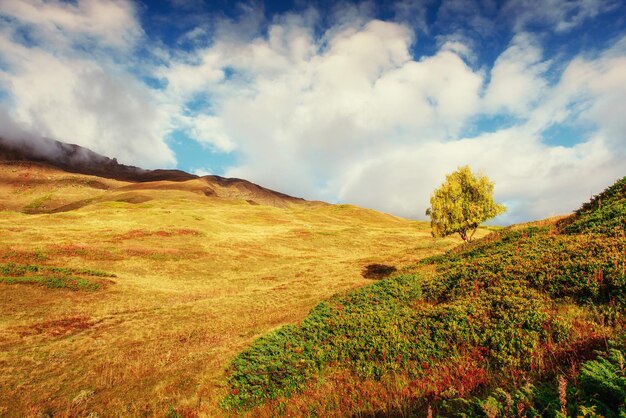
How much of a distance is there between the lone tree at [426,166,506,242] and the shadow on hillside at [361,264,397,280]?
7365mm

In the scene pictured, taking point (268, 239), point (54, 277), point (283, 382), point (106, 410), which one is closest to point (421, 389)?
point (283, 382)

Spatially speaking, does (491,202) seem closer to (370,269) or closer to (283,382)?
(370,269)

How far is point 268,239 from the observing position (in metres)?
69.8

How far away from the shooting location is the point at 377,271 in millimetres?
40094

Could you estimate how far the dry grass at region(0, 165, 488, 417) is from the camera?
43.7 feet

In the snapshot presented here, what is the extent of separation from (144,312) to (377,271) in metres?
26.2

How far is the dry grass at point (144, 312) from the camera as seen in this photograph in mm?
13328

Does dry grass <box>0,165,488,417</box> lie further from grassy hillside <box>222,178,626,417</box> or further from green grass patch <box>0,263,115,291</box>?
grassy hillside <box>222,178,626,417</box>

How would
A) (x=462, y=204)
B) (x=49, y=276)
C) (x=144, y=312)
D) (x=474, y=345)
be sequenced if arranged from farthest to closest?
(x=462, y=204)
(x=49, y=276)
(x=144, y=312)
(x=474, y=345)

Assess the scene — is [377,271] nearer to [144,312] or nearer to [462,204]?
[462,204]

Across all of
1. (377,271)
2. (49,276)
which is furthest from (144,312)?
(377,271)

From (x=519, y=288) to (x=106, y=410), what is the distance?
16.0 metres

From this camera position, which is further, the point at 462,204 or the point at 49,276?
the point at 462,204

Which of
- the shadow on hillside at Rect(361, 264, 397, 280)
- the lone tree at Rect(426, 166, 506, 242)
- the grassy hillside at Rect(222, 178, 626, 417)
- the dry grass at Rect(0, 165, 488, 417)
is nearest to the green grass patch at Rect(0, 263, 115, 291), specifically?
the dry grass at Rect(0, 165, 488, 417)
